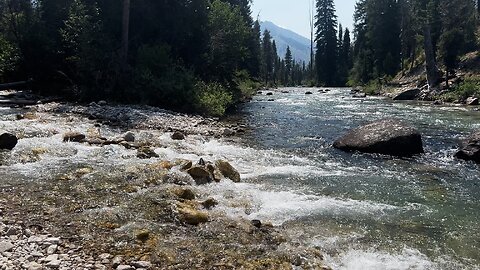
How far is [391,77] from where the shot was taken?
5781 centimetres

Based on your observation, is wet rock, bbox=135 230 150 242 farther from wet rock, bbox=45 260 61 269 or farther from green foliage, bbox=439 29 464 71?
green foliage, bbox=439 29 464 71

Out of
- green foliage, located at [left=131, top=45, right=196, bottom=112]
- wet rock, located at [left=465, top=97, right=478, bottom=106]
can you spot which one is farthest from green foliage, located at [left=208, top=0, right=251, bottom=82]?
wet rock, located at [left=465, top=97, right=478, bottom=106]

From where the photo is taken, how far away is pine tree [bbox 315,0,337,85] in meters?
81.2

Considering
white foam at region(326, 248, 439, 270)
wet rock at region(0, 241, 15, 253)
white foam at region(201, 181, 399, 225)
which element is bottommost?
white foam at region(326, 248, 439, 270)

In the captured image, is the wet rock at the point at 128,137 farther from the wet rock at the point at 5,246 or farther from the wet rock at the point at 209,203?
the wet rock at the point at 5,246

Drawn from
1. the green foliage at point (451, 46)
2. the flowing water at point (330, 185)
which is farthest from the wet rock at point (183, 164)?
the green foliage at point (451, 46)

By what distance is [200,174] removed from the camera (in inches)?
393

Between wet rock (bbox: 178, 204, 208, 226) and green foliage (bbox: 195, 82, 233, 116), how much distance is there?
625 inches

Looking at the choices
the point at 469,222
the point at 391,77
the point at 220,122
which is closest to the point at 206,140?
the point at 220,122

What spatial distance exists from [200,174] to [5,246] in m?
4.79

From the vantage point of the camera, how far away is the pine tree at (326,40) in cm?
8125

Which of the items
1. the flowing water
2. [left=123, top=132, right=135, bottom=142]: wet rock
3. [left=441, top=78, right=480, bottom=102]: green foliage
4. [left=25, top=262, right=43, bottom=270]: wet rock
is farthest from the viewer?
[left=441, top=78, right=480, bottom=102]: green foliage

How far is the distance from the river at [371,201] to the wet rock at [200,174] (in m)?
0.99

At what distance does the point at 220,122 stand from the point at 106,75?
7.52 m
